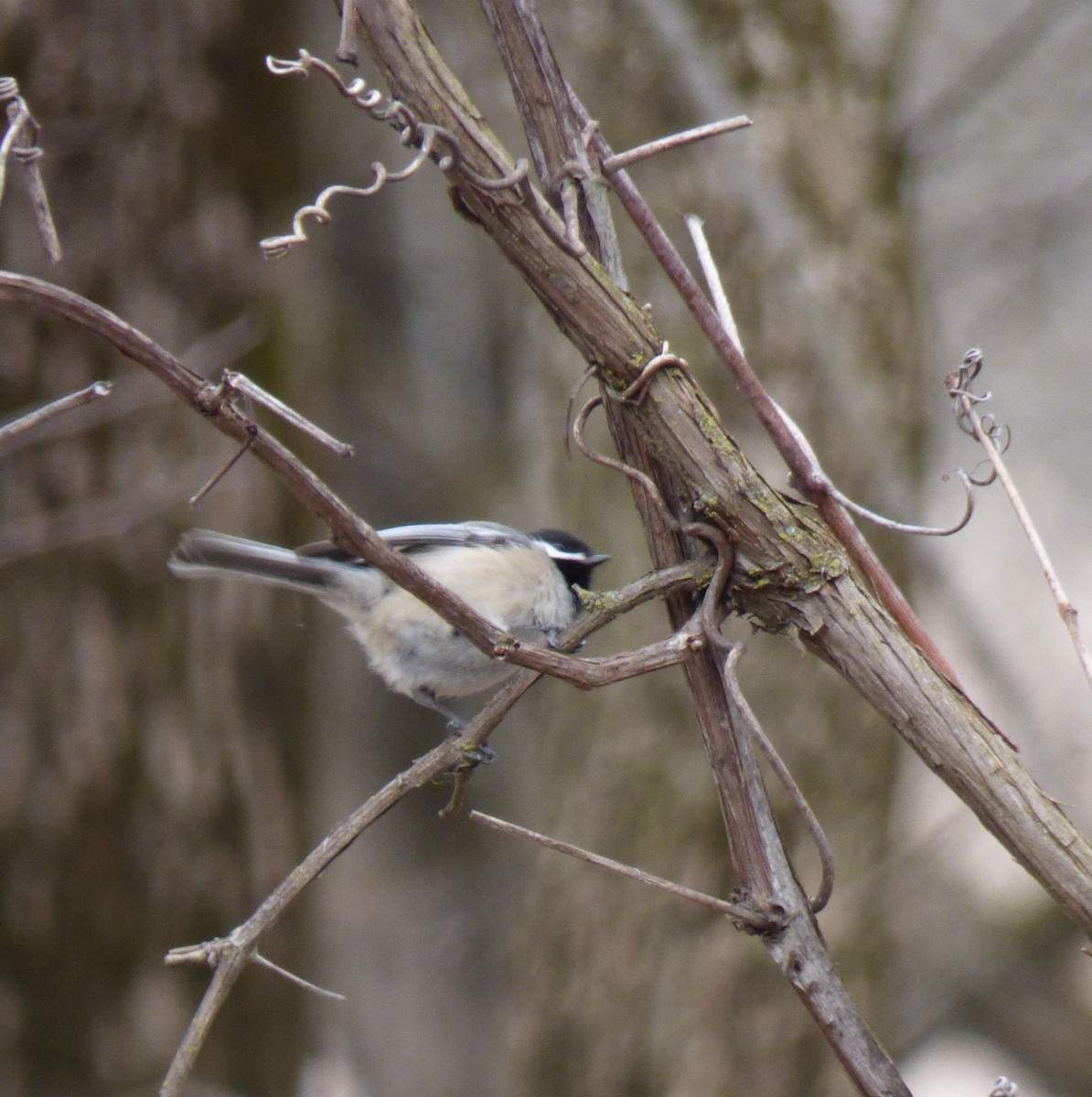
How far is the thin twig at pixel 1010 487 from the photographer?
1.28m

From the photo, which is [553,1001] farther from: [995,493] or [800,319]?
[995,493]

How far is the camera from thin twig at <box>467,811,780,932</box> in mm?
1119

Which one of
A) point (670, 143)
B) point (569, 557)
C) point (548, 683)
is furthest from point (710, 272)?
point (548, 683)

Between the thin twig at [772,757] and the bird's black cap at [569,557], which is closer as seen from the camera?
the thin twig at [772,757]

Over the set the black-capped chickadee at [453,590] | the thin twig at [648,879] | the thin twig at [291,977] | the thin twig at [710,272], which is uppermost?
the thin twig at [710,272]

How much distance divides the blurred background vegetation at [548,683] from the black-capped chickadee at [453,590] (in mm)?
764

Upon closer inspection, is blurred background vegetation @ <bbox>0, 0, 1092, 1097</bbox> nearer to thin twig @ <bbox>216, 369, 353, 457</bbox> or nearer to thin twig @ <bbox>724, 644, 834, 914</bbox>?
thin twig @ <bbox>724, 644, 834, 914</bbox>

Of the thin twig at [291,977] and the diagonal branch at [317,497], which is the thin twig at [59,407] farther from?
the thin twig at [291,977]

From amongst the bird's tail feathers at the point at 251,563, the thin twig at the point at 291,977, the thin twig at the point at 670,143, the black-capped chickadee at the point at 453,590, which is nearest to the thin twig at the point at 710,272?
the thin twig at the point at 670,143

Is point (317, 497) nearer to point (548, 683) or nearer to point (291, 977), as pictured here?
point (291, 977)

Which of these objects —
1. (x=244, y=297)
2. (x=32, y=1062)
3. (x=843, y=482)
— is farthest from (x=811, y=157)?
(x=32, y=1062)

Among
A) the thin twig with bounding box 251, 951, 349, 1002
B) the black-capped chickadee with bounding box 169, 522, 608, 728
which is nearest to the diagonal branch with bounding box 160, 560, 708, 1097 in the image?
the thin twig with bounding box 251, 951, 349, 1002

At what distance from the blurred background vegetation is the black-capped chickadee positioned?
2.51 feet

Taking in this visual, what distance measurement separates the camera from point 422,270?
7.20 m
